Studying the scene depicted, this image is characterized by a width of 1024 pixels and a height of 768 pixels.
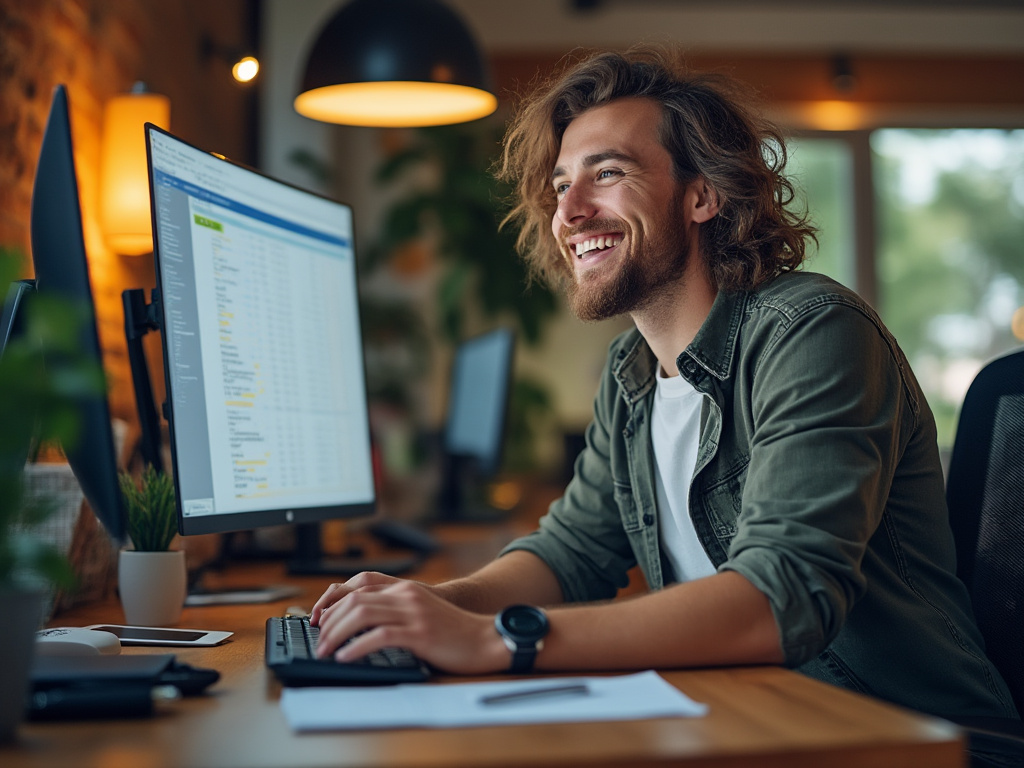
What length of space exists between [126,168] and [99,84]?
0.76 feet

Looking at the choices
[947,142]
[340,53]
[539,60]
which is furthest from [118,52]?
[947,142]

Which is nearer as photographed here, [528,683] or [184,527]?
[528,683]

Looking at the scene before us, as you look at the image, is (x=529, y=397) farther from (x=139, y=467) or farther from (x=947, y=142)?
(x=139, y=467)

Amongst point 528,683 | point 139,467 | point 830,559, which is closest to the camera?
point 528,683

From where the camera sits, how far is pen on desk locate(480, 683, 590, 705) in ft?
2.49

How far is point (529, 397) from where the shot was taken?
4543mm

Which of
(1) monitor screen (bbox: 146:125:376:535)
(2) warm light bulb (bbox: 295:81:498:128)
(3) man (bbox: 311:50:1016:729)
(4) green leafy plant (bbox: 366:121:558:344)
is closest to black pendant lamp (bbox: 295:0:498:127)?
(2) warm light bulb (bbox: 295:81:498:128)

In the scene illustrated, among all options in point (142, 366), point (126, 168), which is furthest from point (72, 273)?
point (126, 168)

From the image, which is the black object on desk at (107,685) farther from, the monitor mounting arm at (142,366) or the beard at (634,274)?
the beard at (634,274)

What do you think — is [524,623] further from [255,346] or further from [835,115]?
[835,115]

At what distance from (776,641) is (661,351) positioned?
0.64m

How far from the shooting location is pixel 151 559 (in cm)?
122

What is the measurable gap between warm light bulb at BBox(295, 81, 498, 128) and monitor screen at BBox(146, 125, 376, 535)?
2.08 ft

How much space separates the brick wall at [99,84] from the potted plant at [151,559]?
18cm
